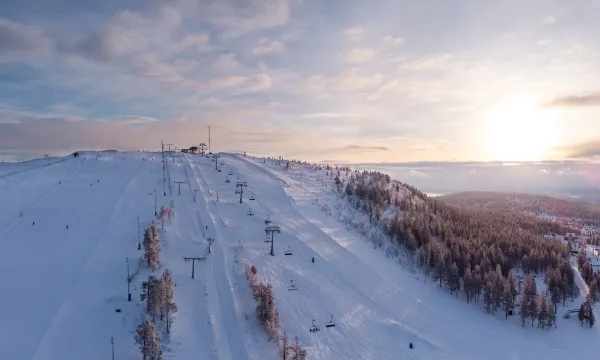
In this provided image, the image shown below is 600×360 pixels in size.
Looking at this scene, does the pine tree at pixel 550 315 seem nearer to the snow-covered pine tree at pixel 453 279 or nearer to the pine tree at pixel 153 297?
the snow-covered pine tree at pixel 453 279

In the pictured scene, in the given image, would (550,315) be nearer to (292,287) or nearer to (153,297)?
(292,287)

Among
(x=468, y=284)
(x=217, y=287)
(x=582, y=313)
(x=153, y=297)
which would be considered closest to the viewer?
(x=153, y=297)

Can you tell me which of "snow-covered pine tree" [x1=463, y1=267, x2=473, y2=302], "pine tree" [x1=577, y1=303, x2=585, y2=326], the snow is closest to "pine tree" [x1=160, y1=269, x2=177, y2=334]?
the snow

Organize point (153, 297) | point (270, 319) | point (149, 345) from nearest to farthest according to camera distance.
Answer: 1. point (149, 345)
2. point (153, 297)
3. point (270, 319)

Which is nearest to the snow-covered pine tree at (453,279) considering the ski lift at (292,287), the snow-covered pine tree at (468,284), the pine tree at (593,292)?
the snow-covered pine tree at (468,284)

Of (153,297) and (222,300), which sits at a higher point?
(153,297)

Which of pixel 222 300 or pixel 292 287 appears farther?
pixel 292 287

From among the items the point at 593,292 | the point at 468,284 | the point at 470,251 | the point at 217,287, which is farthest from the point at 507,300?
the point at 217,287

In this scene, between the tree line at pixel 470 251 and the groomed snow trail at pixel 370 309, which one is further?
the tree line at pixel 470 251
